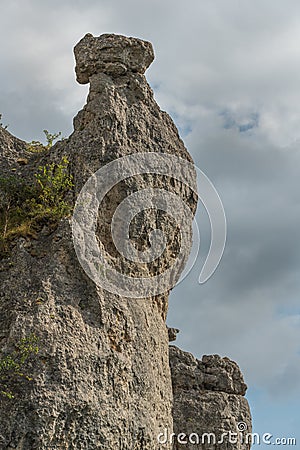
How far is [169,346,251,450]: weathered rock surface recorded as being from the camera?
892 inches

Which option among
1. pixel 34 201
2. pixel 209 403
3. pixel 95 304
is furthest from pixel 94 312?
pixel 209 403

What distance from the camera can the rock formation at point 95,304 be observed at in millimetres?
12203

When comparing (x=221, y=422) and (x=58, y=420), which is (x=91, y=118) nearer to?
(x=58, y=420)

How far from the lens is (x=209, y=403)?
75.8 feet

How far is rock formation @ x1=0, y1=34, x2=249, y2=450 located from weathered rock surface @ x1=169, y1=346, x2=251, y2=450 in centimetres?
802

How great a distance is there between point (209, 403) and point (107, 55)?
1150 cm

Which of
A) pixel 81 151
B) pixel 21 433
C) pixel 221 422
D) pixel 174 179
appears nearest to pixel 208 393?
pixel 221 422

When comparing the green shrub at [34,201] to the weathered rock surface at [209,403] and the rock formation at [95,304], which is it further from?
the weathered rock surface at [209,403]

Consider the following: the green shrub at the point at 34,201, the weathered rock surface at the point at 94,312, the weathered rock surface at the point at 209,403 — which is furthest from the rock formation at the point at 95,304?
the weathered rock surface at the point at 209,403

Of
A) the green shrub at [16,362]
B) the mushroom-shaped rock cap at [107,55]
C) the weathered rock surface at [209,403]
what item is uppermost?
the mushroom-shaped rock cap at [107,55]

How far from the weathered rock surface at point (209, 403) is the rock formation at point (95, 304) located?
26.3 feet

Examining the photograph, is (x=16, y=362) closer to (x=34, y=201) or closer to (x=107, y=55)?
(x=34, y=201)

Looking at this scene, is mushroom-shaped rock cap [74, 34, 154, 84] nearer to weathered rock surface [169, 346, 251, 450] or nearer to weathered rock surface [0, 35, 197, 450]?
weathered rock surface [0, 35, 197, 450]

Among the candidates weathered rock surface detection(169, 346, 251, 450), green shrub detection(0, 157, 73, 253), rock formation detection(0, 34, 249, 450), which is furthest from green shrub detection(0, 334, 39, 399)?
weathered rock surface detection(169, 346, 251, 450)
